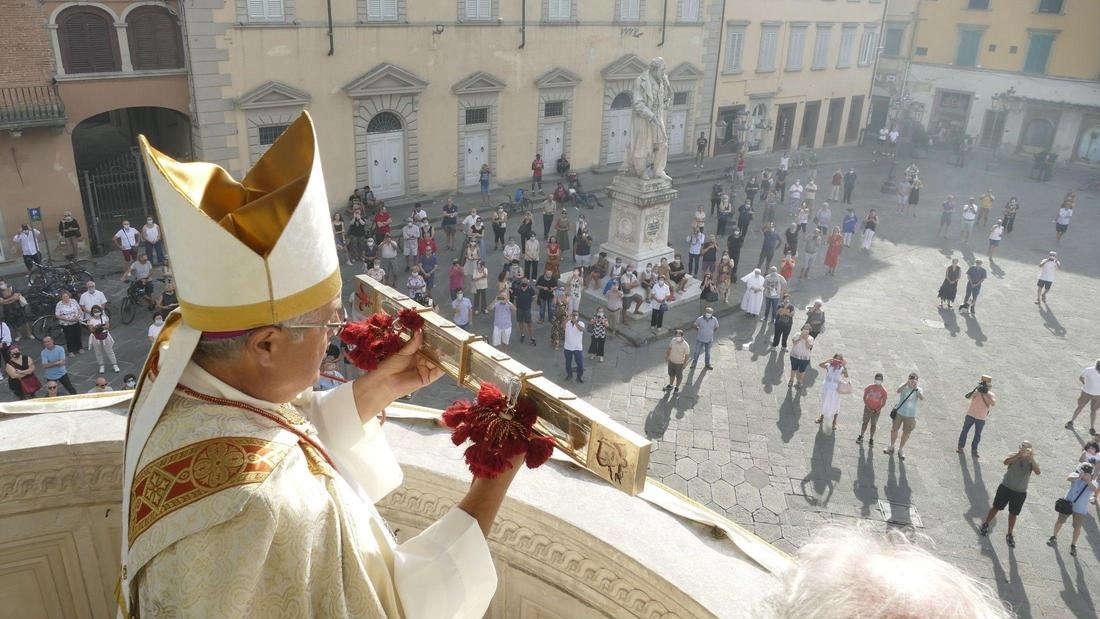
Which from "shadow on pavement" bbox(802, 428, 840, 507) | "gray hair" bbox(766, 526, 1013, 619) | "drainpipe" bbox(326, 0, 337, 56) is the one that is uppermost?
"drainpipe" bbox(326, 0, 337, 56)

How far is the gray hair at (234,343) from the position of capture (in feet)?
7.20

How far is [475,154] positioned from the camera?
2405 cm

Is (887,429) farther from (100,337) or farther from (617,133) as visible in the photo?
(617,133)

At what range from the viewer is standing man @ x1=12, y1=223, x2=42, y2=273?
1605cm

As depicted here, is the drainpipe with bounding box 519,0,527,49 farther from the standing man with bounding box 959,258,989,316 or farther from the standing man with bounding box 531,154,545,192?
the standing man with bounding box 959,258,989,316

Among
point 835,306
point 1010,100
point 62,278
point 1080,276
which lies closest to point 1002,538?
point 835,306

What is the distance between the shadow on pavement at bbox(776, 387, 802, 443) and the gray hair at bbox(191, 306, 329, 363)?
34.7 feet

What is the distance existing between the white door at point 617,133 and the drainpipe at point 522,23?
463 cm

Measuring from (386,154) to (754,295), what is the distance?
11371 mm

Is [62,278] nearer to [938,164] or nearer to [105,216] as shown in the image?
[105,216]

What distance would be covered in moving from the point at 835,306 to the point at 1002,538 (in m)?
8.34

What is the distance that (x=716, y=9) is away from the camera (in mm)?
28688

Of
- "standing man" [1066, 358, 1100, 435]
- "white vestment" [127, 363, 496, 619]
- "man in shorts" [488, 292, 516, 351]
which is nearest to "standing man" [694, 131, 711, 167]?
"man in shorts" [488, 292, 516, 351]

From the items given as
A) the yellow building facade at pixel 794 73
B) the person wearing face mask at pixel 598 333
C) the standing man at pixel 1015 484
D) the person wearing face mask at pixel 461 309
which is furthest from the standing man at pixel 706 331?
the yellow building facade at pixel 794 73
